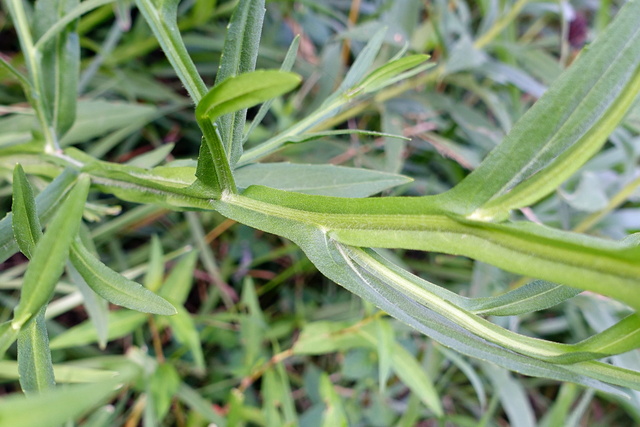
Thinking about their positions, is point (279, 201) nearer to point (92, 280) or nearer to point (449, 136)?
point (92, 280)

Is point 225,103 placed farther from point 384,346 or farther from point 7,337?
point 384,346

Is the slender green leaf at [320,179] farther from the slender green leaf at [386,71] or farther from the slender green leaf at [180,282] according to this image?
the slender green leaf at [180,282]

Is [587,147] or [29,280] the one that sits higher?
[587,147]

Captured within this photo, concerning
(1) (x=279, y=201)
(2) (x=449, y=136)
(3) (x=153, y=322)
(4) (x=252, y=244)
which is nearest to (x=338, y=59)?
(2) (x=449, y=136)

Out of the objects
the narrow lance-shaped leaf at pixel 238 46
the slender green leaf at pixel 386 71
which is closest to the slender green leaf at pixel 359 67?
the slender green leaf at pixel 386 71

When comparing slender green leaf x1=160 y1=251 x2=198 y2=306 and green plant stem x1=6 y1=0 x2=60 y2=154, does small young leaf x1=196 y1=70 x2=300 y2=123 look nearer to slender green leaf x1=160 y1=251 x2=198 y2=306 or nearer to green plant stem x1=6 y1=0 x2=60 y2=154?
green plant stem x1=6 y1=0 x2=60 y2=154

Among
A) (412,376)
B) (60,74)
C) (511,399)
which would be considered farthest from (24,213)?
(511,399)
